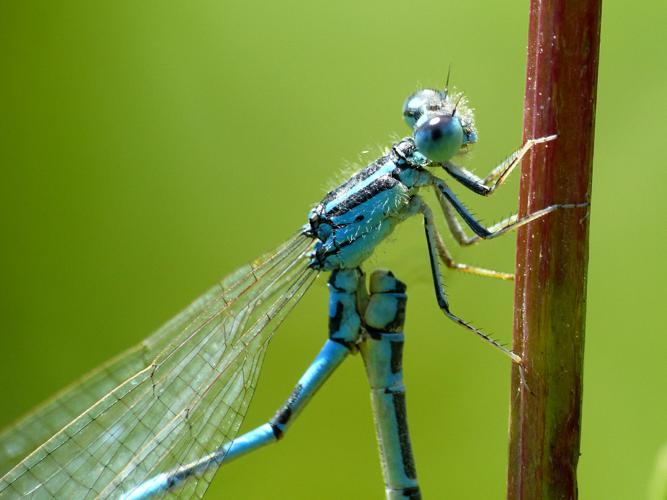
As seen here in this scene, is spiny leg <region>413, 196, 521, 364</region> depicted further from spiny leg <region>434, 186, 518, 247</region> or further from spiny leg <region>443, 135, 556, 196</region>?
spiny leg <region>443, 135, 556, 196</region>

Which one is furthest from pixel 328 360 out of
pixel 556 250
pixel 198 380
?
pixel 556 250

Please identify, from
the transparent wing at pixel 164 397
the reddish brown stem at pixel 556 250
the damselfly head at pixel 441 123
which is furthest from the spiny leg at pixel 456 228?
the reddish brown stem at pixel 556 250

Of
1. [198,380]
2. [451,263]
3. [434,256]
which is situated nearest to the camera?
[434,256]

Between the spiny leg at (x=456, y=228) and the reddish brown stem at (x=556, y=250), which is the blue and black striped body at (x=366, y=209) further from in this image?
the reddish brown stem at (x=556, y=250)

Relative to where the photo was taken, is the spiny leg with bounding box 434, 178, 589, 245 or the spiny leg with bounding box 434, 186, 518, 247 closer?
the spiny leg with bounding box 434, 178, 589, 245

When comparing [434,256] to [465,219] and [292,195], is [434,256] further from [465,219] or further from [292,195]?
[292,195]

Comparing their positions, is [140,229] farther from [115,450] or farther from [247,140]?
[115,450]

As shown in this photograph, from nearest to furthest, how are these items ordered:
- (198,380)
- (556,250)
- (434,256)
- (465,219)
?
(556,250)
(465,219)
(434,256)
(198,380)

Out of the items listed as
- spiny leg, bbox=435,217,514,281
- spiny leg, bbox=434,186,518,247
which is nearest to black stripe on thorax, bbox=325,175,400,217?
spiny leg, bbox=434,186,518,247
